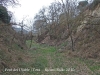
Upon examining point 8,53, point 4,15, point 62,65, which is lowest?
point 62,65

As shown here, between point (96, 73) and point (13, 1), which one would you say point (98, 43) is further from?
point (13, 1)

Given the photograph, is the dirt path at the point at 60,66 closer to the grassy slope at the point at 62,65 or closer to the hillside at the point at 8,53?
the grassy slope at the point at 62,65

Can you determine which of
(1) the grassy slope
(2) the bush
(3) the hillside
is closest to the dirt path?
(1) the grassy slope

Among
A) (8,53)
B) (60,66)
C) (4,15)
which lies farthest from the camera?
(4,15)

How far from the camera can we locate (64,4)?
22.5m

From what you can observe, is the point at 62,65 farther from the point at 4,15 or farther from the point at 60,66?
the point at 4,15

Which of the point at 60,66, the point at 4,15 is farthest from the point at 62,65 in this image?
the point at 4,15

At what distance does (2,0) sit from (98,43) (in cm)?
1105

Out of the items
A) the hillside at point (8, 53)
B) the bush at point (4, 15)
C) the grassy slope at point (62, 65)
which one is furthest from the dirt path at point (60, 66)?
the bush at point (4, 15)

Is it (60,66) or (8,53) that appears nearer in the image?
(60,66)

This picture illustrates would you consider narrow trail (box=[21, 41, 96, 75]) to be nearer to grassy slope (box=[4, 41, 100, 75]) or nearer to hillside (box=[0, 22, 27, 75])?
grassy slope (box=[4, 41, 100, 75])

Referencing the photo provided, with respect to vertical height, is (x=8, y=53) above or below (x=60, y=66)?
above

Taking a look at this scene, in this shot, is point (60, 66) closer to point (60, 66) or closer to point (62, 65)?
point (60, 66)

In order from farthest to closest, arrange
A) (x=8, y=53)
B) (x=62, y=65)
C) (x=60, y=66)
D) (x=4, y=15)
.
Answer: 1. (x=4, y=15)
2. (x=8, y=53)
3. (x=62, y=65)
4. (x=60, y=66)
